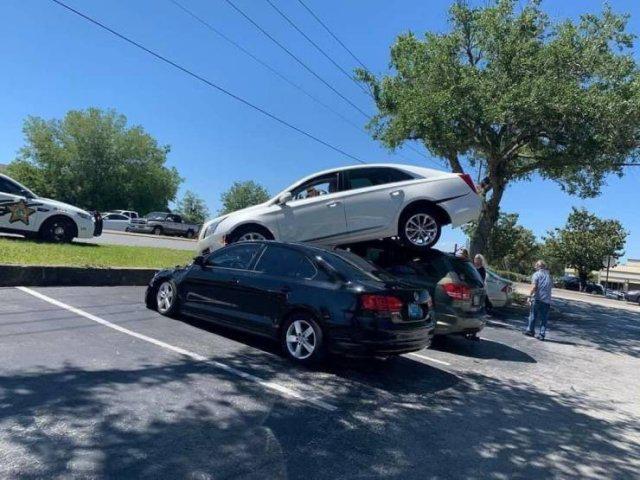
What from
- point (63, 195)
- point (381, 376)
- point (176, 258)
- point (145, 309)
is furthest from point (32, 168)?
point (381, 376)

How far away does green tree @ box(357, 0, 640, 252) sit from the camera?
13.5 metres

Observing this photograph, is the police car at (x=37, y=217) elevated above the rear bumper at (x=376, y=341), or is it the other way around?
the police car at (x=37, y=217)

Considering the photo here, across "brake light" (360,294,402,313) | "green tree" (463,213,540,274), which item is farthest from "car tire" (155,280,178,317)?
"green tree" (463,213,540,274)

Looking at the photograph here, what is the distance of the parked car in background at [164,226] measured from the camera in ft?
131

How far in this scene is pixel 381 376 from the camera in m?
6.71

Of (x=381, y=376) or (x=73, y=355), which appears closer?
(x=73, y=355)

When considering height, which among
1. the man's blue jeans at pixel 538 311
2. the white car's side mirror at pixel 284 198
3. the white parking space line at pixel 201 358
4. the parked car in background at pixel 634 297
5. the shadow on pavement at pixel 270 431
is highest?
the white car's side mirror at pixel 284 198

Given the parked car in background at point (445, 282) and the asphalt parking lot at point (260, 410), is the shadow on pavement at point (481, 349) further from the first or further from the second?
the asphalt parking lot at point (260, 410)

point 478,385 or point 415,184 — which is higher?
A: point 415,184

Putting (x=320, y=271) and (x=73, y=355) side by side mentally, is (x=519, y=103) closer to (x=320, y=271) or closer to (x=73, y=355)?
(x=320, y=271)

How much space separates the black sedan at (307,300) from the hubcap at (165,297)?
32 cm

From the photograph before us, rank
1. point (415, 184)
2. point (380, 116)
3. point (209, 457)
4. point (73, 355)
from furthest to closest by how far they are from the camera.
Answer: point (380, 116), point (415, 184), point (73, 355), point (209, 457)

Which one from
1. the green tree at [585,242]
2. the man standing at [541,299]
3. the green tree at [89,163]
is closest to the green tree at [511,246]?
the green tree at [585,242]

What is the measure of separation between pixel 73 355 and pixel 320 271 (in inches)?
114
